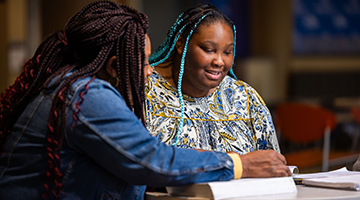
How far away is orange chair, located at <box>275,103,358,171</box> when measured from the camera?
13.2 feet

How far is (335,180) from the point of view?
A: 1438 millimetres

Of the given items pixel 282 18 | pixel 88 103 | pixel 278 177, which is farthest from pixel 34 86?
pixel 282 18

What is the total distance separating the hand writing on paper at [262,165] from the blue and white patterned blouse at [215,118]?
53cm

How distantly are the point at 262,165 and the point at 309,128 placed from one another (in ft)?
10.2

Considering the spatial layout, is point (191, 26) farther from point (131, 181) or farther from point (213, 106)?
point (131, 181)

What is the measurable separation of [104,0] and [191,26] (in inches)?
26.0

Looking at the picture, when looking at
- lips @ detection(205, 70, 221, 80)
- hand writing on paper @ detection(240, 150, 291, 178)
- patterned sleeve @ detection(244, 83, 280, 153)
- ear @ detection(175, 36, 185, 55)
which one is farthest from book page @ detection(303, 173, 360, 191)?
ear @ detection(175, 36, 185, 55)

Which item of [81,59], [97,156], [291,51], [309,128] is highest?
[81,59]

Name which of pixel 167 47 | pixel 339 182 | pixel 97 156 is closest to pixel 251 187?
pixel 339 182

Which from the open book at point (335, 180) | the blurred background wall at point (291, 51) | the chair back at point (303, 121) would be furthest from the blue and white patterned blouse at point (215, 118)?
the blurred background wall at point (291, 51)

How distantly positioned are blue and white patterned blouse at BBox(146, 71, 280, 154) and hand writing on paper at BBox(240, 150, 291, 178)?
533mm

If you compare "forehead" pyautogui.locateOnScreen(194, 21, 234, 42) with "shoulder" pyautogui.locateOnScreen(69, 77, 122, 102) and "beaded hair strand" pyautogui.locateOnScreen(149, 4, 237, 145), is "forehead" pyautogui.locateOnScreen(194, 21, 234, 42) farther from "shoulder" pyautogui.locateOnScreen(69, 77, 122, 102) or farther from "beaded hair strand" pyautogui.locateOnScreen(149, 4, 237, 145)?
"shoulder" pyautogui.locateOnScreen(69, 77, 122, 102)

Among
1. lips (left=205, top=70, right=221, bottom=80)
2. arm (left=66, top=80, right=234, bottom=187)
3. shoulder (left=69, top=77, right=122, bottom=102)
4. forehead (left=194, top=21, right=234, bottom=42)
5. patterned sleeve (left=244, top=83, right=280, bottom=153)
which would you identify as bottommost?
patterned sleeve (left=244, top=83, right=280, bottom=153)

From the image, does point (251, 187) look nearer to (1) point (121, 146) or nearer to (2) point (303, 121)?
(1) point (121, 146)
